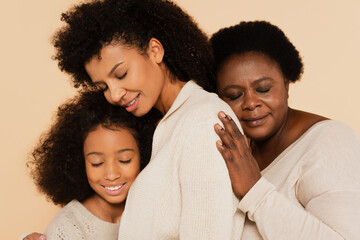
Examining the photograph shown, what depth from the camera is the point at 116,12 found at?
5.94 ft

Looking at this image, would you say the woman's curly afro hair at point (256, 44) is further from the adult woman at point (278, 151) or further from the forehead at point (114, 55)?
the forehead at point (114, 55)

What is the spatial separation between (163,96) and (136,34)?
287 mm

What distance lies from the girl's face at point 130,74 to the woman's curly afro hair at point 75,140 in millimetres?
430

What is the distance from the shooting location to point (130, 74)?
5.92 feet

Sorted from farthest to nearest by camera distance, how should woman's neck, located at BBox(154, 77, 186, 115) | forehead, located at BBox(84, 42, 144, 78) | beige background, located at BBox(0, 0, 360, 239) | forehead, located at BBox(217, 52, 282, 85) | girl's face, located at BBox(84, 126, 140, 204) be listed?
beige background, located at BBox(0, 0, 360, 239), girl's face, located at BBox(84, 126, 140, 204), forehead, located at BBox(217, 52, 282, 85), woman's neck, located at BBox(154, 77, 186, 115), forehead, located at BBox(84, 42, 144, 78)

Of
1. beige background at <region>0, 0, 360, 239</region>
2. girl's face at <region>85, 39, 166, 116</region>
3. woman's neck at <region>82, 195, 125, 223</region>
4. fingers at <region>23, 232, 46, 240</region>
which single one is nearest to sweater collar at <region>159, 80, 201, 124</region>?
girl's face at <region>85, 39, 166, 116</region>

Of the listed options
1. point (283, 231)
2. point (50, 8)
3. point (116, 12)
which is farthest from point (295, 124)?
point (50, 8)

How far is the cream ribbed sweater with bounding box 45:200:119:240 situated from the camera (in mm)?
2213

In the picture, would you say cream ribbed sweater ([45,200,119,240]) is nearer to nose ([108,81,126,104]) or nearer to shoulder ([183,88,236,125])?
nose ([108,81,126,104])

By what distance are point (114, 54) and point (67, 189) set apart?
1.09 meters

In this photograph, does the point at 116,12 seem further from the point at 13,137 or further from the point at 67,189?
the point at 13,137

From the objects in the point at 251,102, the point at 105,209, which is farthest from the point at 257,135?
the point at 105,209

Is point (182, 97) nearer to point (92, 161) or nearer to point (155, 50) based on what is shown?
point (155, 50)

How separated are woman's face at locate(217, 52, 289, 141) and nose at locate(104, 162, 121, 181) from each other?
2.08 feet
